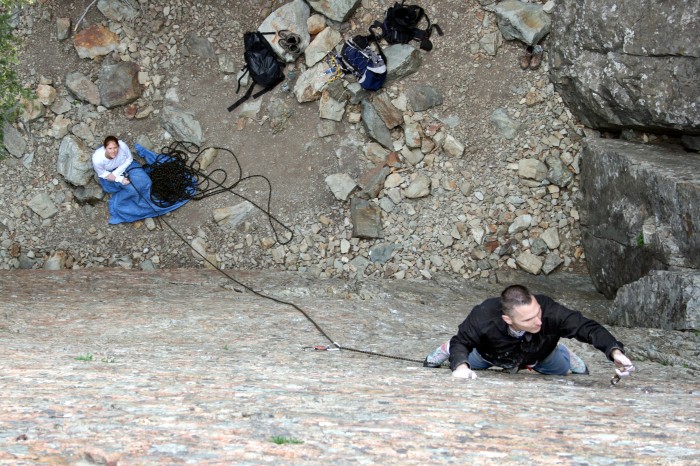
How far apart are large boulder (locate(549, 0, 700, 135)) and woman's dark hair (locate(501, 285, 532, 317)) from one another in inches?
190

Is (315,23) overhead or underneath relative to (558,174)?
overhead

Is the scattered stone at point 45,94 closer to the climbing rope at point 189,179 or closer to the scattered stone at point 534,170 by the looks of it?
the climbing rope at point 189,179

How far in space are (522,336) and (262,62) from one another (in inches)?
267

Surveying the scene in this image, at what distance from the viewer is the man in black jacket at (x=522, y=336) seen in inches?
191

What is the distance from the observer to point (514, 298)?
15.9ft

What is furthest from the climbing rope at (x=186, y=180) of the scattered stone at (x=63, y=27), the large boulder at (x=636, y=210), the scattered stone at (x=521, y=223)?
the large boulder at (x=636, y=210)

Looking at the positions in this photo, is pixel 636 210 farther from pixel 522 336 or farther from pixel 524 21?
pixel 522 336

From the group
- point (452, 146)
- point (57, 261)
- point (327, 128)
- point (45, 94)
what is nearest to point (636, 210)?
point (452, 146)

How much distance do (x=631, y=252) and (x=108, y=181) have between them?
6918 mm

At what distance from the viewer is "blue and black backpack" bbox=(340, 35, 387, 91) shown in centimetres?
1022

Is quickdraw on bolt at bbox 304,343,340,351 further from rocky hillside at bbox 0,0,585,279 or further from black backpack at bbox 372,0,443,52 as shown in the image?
black backpack at bbox 372,0,443,52

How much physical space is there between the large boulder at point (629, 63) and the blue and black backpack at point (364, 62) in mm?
2342

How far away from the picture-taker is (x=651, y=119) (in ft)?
29.6

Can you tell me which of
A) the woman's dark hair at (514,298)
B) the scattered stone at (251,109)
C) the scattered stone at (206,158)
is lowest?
the woman's dark hair at (514,298)
